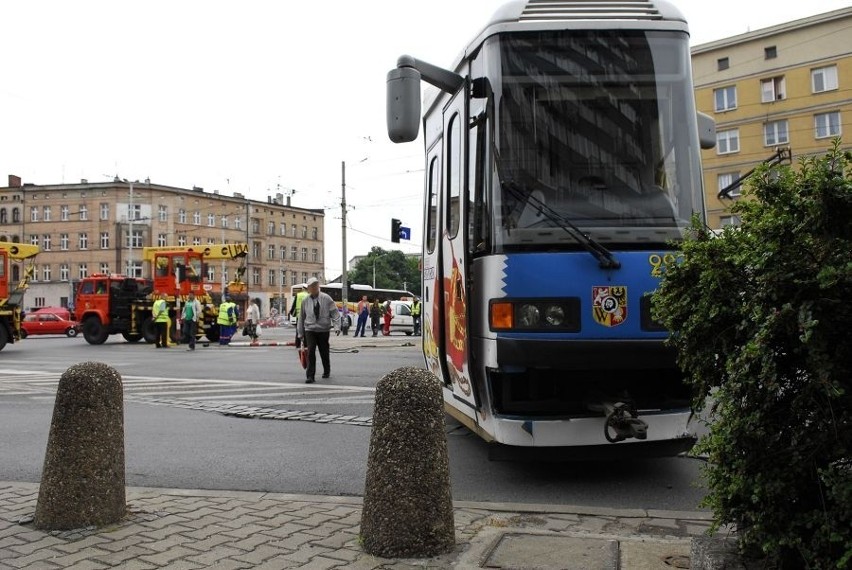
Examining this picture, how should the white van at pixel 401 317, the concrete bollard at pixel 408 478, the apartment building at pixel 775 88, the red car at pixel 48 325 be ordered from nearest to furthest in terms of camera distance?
the concrete bollard at pixel 408 478
the white van at pixel 401 317
the red car at pixel 48 325
the apartment building at pixel 775 88

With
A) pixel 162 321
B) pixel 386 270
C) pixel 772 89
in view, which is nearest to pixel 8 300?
pixel 162 321

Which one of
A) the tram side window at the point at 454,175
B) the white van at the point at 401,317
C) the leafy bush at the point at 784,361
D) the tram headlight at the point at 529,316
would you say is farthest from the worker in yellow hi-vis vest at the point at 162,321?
the leafy bush at the point at 784,361

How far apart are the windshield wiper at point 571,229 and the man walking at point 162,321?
21.6 m

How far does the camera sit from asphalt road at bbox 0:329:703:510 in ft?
17.4

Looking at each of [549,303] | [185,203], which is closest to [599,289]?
[549,303]

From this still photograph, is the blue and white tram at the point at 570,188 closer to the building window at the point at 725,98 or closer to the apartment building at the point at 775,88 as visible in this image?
the apartment building at the point at 775,88

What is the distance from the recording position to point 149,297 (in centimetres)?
2794

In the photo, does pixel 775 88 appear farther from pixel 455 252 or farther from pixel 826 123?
pixel 455 252

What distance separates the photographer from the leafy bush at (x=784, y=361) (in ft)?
7.69

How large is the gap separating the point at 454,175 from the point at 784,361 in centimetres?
378

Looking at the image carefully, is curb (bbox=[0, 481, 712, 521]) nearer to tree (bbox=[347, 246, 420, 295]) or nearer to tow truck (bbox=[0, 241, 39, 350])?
tow truck (bbox=[0, 241, 39, 350])

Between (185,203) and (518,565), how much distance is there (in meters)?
82.3

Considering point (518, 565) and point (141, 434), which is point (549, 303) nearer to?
point (518, 565)

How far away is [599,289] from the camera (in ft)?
15.6
